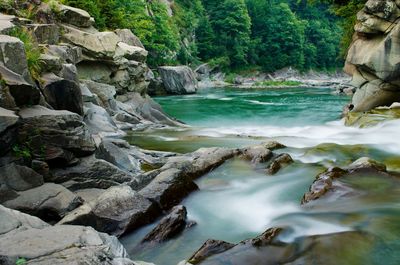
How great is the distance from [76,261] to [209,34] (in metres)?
66.0

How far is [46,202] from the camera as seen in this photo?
6.24 meters

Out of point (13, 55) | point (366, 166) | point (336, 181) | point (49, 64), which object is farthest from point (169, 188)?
point (49, 64)

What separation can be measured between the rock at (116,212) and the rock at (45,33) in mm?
9608

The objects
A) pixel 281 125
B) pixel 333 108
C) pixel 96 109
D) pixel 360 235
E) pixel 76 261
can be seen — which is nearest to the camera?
pixel 76 261

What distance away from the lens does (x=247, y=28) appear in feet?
225

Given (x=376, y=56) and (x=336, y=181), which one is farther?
(x=376, y=56)

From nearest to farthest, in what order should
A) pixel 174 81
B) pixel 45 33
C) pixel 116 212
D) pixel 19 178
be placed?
pixel 116 212 → pixel 19 178 → pixel 45 33 → pixel 174 81

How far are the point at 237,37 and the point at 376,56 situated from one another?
53.9 metres

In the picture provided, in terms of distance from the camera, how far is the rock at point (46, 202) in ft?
19.9

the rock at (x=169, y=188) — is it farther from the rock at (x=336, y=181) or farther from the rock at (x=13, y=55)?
the rock at (x=13, y=55)

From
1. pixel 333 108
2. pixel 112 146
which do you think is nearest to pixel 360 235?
pixel 112 146

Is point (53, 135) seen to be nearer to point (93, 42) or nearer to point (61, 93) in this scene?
point (61, 93)

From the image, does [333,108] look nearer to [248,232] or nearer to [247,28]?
[248,232]

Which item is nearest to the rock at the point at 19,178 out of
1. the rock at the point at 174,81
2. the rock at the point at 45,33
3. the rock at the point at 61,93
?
the rock at the point at 61,93
